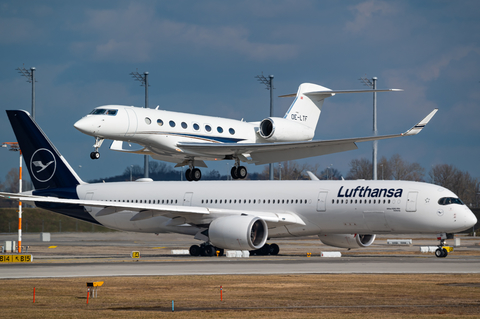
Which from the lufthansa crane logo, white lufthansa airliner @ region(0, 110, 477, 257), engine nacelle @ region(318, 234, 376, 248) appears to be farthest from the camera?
the lufthansa crane logo

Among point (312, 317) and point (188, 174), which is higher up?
point (188, 174)

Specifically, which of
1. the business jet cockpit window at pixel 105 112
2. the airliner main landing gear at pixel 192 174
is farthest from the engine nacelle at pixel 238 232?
the business jet cockpit window at pixel 105 112

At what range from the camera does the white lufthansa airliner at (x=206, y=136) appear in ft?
108

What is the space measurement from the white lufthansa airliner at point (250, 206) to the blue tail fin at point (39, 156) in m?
0.07

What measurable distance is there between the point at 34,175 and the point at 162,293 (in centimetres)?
3135

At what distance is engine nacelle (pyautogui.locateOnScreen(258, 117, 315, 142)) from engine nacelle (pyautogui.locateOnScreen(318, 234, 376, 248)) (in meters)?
8.15

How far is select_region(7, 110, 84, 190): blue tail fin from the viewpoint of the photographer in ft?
165

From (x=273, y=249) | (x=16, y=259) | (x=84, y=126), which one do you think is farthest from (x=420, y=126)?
(x=16, y=259)

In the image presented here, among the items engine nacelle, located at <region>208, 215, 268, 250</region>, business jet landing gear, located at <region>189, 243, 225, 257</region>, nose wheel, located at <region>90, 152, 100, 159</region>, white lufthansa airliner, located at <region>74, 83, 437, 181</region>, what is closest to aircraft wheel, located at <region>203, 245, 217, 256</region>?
business jet landing gear, located at <region>189, 243, 225, 257</region>

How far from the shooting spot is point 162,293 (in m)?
22.2

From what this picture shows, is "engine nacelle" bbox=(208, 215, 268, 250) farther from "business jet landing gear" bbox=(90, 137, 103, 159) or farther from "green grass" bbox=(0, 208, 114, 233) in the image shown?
"green grass" bbox=(0, 208, 114, 233)

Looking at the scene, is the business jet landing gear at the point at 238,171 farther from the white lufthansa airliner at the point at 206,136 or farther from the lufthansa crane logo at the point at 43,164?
the lufthansa crane logo at the point at 43,164

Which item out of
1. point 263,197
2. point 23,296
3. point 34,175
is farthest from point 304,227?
point 23,296

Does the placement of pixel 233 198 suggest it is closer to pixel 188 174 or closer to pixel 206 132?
pixel 188 174
